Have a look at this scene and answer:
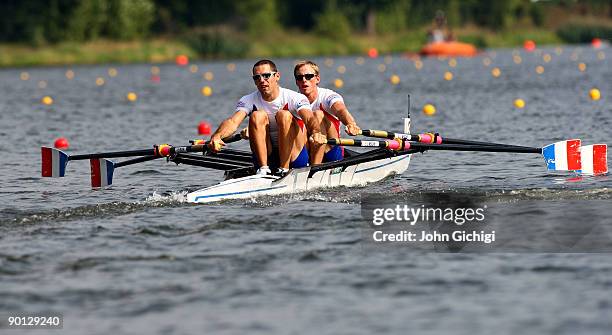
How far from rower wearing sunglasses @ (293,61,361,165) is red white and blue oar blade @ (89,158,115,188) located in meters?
3.02

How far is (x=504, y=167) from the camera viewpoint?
57.3 ft

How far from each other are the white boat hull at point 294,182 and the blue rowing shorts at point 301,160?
0.17 metres

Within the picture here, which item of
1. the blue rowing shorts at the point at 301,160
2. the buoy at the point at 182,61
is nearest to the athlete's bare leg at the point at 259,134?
the blue rowing shorts at the point at 301,160

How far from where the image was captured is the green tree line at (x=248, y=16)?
7156 centimetres

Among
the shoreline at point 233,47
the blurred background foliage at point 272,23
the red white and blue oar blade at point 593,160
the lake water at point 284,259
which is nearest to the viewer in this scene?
the lake water at point 284,259

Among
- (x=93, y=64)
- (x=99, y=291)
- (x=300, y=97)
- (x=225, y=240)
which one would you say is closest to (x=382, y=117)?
(x=300, y=97)

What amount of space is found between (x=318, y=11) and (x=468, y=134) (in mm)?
68556

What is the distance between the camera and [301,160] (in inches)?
574

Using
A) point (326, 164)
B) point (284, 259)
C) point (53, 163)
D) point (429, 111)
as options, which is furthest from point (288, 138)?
point (429, 111)

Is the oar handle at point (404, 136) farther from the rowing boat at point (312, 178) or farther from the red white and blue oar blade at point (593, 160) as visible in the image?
the red white and blue oar blade at point (593, 160)

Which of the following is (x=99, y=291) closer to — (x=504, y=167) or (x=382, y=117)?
(x=504, y=167)

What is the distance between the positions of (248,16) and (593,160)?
6992 centimetres

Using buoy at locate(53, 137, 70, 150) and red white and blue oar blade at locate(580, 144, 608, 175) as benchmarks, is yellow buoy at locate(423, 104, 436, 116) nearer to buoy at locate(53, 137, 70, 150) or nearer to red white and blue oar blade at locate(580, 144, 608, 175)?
buoy at locate(53, 137, 70, 150)

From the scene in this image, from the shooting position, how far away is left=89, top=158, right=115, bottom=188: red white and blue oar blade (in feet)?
52.1
